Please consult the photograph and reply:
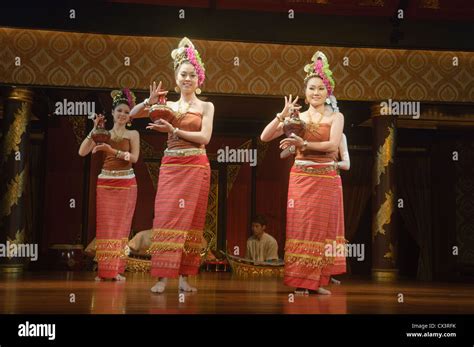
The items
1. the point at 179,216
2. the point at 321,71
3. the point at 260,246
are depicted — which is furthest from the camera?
the point at 260,246

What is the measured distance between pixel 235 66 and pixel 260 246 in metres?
2.62

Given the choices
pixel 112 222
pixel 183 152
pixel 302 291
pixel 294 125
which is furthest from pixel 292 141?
pixel 112 222

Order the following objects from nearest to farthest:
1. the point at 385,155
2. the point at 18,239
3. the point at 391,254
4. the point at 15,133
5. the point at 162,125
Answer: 1. the point at 162,125
2. the point at 18,239
3. the point at 15,133
4. the point at 391,254
5. the point at 385,155

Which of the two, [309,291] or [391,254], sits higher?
[309,291]

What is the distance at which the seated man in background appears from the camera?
895cm

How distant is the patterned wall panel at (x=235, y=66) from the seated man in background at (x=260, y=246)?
6.67ft

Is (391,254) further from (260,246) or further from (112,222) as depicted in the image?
(112,222)

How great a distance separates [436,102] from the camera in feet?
27.0

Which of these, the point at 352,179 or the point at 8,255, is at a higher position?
the point at 352,179

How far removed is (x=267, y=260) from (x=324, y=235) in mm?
4295

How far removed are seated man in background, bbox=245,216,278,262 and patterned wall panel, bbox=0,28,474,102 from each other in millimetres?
2032

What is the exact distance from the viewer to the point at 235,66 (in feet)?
26.2
